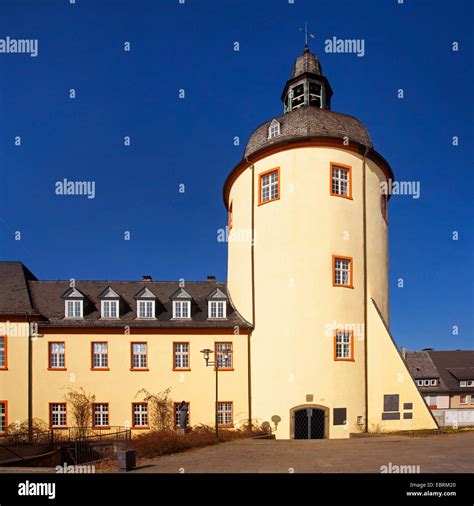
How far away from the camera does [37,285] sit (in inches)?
949

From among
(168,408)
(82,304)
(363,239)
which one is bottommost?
(168,408)

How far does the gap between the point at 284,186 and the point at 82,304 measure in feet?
39.6

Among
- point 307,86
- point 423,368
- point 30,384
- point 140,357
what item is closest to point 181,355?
point 140,357

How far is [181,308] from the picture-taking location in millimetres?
22594

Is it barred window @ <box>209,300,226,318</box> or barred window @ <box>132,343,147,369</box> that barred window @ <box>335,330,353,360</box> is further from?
barred window @ <box>132,343,147,369</box>

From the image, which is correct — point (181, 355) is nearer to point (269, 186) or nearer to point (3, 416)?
point (3, 416)

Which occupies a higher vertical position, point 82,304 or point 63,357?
point 82,304

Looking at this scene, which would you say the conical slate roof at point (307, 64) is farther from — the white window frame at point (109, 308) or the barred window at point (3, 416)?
the barred window at point (3, 416)

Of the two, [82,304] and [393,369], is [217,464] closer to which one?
[393,369]

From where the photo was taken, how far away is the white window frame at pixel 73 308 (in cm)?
2205

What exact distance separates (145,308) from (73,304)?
3.71m

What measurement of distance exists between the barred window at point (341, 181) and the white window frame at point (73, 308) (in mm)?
14203

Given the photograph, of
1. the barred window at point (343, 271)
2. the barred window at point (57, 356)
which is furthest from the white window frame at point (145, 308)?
the barred window at point (343, 271)
